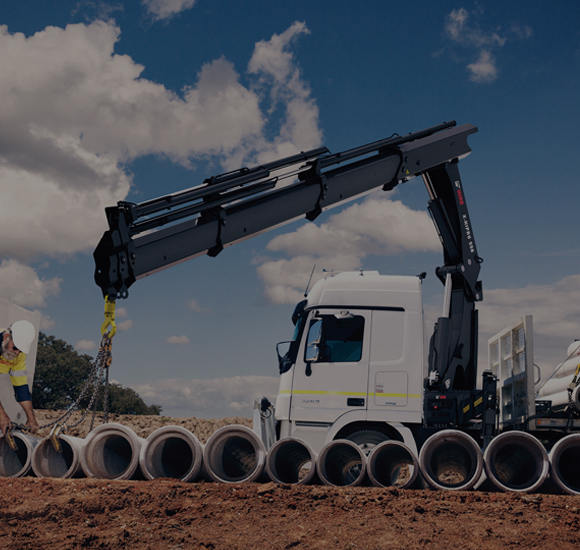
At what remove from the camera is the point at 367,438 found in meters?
9.01

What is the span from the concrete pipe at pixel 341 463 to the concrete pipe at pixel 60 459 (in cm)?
343

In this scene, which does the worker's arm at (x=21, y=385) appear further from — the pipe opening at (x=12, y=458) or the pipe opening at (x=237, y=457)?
the pipe opening at (x=237, y=457)

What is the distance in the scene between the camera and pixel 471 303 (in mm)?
10453

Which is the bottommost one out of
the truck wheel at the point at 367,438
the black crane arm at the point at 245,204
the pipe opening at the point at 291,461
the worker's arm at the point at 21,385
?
the pipe opening at the point at 291,461

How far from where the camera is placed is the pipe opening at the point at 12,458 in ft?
28.0

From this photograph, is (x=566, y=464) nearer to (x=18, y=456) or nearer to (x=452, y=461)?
(x=452, y=461)

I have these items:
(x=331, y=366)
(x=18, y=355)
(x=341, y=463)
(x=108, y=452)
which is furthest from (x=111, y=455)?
(x=331, y=366)

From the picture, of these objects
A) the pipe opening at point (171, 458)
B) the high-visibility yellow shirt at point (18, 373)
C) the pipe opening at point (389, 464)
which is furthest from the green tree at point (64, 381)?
the pipe opening at point (389, 464)

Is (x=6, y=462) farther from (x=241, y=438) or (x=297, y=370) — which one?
(x=297, y=370)

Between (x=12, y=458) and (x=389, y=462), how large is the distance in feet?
18.7

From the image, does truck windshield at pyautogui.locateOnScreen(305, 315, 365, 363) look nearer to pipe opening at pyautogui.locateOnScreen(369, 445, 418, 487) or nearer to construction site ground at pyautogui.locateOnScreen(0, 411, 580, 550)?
pipe opening at pyautogui.locateOnScreen(369, 445, 418, 487)

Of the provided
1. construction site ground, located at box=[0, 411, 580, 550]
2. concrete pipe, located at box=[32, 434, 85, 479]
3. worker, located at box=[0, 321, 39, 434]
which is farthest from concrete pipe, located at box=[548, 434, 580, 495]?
worker, located at box=[0, 321, 39, 434]

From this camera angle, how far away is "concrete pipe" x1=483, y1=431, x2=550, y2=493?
24.8ft

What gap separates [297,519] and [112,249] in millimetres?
3707
